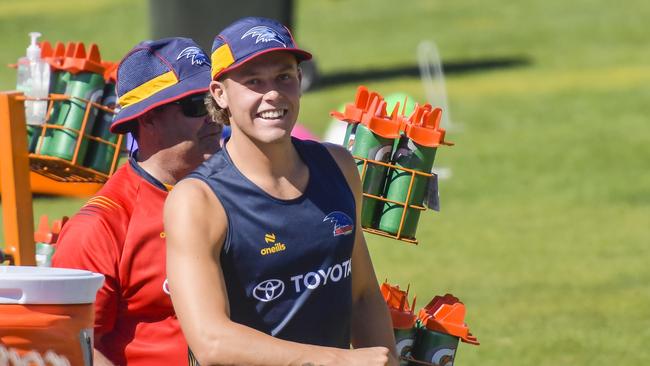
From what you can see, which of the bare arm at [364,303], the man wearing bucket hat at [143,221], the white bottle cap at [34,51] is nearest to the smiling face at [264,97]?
the bare arm at [364,303]

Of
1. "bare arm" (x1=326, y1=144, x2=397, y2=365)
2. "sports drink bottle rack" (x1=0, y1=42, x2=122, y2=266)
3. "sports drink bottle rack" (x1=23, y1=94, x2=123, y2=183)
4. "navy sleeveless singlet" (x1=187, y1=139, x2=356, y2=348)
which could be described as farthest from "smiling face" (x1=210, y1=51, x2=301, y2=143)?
"sports drink bottle rack" (x1=23, y1=94, x2=123, y2=183)

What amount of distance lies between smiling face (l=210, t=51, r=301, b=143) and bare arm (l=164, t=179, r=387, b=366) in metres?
0.25

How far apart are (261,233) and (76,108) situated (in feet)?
7.51

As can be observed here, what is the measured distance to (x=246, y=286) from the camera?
4051 mm

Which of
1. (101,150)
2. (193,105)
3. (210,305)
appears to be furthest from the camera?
(101,150)

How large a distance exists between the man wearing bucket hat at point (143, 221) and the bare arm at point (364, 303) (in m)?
0.58

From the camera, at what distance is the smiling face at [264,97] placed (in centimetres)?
403

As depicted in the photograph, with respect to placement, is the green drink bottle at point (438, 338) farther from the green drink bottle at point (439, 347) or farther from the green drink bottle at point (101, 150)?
the green drink bottle at point (101, 150)

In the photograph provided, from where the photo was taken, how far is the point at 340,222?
164 inches

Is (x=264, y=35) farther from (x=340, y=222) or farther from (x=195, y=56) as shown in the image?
(x=195, y=56)

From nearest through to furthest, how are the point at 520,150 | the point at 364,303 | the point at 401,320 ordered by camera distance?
1. the point at 364,303
2. the point at 401,320
3. the point at 520,150

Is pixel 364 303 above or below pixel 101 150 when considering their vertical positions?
below


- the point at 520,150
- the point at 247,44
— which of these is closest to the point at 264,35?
the point at 247,44

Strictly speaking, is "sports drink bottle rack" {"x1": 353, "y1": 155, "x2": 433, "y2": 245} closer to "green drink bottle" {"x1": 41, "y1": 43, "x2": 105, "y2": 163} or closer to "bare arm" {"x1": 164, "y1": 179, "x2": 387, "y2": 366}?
"green drink bottle" {"x1": 41, "y1": 43, "x2": 105, "y2": 163}
